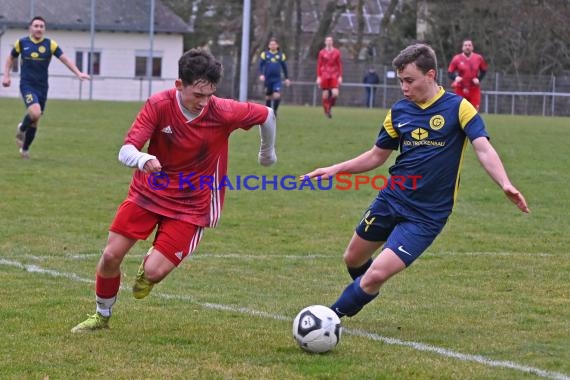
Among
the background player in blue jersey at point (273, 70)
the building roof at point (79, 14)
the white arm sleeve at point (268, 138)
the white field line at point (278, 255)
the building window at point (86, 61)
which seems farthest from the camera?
the building window at point (86, 61)

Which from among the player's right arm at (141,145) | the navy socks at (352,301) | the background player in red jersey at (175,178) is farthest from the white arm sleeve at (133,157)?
the navy socks at (352,301)

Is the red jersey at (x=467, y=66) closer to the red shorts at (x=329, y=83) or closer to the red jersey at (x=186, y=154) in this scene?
the red shorts at (x=329, y=83)

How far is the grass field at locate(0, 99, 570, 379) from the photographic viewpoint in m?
5.37

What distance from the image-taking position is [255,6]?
51.1 m

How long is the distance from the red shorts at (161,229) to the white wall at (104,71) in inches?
1498

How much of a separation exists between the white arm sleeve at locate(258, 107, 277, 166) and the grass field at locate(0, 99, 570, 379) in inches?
37.1

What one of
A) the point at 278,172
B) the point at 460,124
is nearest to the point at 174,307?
the point at 460,124

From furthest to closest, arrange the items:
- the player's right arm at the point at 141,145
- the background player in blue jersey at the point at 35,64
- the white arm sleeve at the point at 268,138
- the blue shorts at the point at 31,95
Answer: the background player in blue jersey at the point at 35,64, the blue shorts at the point at 31,95, the white arm sleeve at the point at 268,138, the player's right arm at the point at 141,145

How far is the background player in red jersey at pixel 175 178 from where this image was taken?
19.3ft

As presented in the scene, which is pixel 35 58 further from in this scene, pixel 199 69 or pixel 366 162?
pixel 199 69

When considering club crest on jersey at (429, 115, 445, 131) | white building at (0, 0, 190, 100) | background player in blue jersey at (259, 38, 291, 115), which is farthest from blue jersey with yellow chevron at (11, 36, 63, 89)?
white building at (0, 0, 190, 100)

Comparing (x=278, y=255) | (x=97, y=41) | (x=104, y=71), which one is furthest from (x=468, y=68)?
(x=97, y=41)

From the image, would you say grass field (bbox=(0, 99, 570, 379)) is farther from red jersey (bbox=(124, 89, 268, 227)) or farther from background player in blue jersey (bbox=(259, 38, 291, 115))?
background player in blue jersey (bbox=(259, 38, 291, 115))

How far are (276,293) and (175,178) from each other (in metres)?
1.63
